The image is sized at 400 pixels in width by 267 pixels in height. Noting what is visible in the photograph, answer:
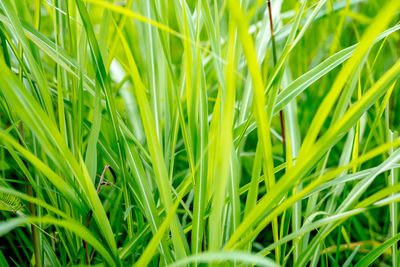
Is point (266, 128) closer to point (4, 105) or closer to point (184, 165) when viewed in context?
point (4, 105)

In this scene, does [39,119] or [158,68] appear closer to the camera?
[39,119]

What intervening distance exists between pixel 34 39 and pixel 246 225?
1.33 ft

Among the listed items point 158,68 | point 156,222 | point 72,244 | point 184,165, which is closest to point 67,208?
point 72,244

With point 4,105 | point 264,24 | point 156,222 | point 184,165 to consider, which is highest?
point 264,24

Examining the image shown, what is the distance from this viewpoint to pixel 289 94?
0.57 m

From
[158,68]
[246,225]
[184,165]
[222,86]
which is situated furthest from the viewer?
[184,165]

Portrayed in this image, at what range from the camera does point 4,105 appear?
22.7 inches

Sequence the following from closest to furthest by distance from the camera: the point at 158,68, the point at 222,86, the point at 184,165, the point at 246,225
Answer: the point at 246,225
the point at 222,86
the point at 158,68
the point at 184,165

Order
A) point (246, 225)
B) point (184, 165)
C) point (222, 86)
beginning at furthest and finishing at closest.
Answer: point (184, 165), point (222, 86), point (246, 225)

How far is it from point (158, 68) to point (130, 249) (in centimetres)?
34

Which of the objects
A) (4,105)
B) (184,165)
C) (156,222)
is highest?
(4,105)

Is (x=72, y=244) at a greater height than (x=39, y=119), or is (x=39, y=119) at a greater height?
(x=39, y=119)

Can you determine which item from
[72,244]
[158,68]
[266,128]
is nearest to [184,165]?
[158,68]

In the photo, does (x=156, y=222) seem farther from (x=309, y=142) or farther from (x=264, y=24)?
(x=264, y=24)
